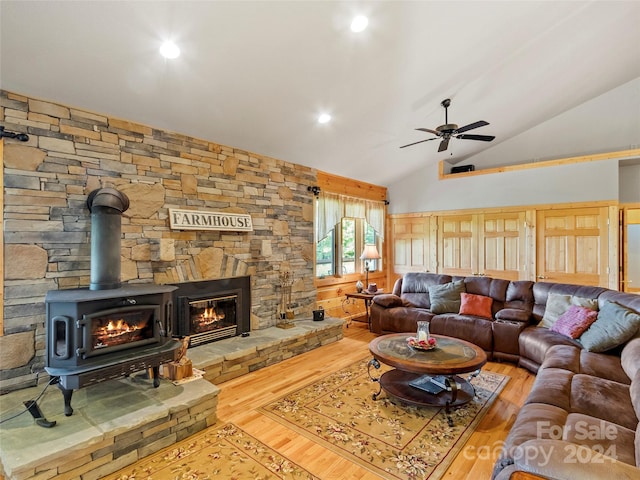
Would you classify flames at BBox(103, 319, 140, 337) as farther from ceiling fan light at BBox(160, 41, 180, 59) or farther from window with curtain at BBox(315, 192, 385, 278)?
window with curtain at BBox(315, 192, 385, 278)

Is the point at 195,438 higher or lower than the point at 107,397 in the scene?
lower

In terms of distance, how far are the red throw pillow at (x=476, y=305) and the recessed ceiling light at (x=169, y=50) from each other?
4.53 meters

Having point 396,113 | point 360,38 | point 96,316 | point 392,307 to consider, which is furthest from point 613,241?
point 96,316

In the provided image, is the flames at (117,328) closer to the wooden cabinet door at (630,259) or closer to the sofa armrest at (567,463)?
the sofa armrest at (567,463)

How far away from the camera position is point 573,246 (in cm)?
524

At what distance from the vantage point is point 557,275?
5.39 meters

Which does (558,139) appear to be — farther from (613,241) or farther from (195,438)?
(195,438)

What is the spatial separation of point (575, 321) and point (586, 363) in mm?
824

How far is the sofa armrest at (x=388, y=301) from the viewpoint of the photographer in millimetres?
5203

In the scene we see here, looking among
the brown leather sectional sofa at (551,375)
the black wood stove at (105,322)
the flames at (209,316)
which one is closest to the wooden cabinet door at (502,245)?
the brown leather sectional sofa at (551,375)

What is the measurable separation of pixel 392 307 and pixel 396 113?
2939 millimetres

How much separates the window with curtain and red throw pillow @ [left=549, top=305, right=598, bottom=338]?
11.3 ft

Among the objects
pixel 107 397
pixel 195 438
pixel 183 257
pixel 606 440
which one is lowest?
pixel 195 438

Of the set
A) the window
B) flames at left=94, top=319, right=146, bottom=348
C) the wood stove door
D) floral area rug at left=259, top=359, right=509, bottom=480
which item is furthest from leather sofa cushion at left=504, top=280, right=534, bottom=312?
flames at left=94, top=319, right=146, bottom=348
